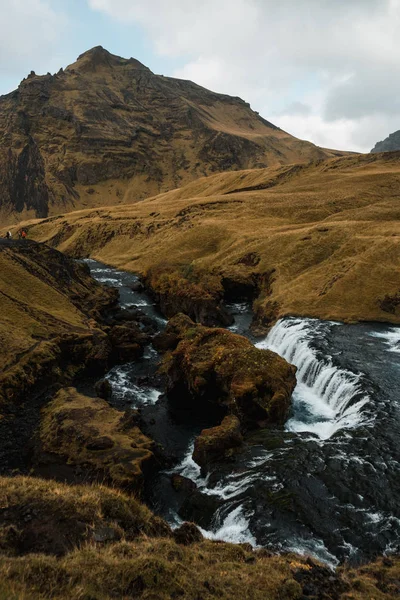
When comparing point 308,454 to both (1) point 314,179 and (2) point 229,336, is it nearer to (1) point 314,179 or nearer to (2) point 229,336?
(2) point 229,336

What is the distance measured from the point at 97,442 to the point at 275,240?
62.9m

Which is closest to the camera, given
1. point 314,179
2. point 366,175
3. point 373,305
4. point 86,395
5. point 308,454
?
point 308,454

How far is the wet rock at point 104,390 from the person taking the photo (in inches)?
1467

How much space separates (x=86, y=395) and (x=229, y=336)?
48.0ft

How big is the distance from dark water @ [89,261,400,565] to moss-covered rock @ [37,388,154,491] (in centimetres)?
212

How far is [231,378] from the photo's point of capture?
33.6m

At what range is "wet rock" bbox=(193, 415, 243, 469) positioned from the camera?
26.4 metres

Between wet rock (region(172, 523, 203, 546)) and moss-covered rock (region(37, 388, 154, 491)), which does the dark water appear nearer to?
moss-covered rock (region(37, 388, 154, 491))

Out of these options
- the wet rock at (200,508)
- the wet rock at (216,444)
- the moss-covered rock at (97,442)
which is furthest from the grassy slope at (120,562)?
the wet rock at (216,444)

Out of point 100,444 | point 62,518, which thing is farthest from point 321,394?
point 62,518

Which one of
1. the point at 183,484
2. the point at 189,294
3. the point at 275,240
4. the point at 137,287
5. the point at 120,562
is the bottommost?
the point at 183,484

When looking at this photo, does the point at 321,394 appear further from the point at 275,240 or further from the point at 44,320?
the point at 275,240

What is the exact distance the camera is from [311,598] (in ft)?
38.4

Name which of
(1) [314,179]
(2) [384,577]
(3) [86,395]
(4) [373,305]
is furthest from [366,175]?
(2) [384,577]
